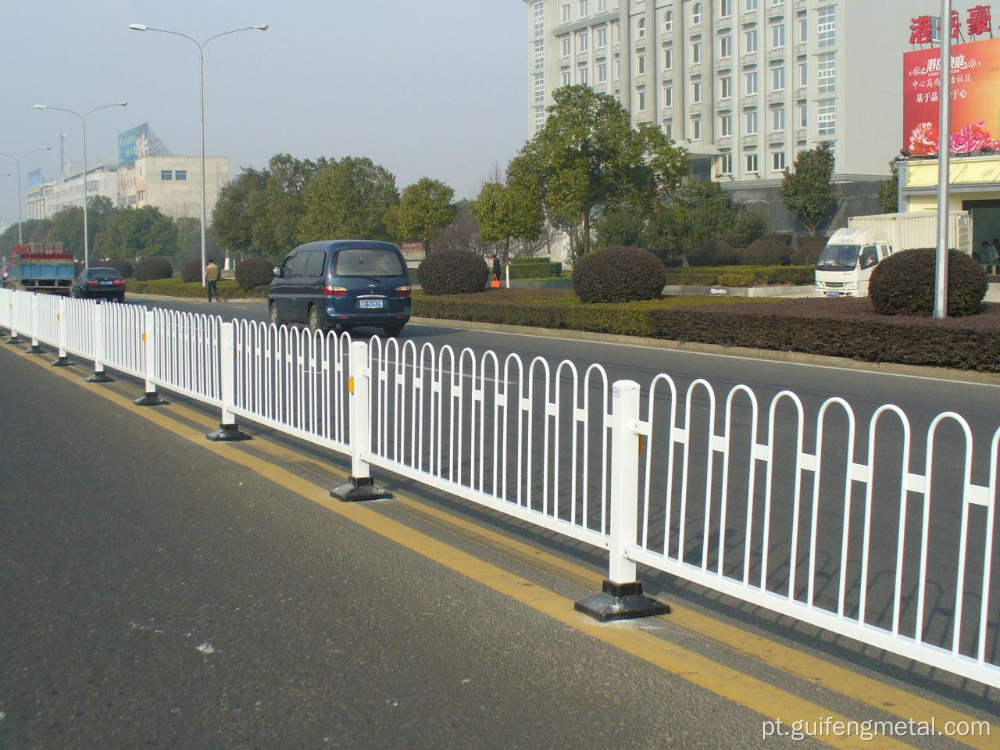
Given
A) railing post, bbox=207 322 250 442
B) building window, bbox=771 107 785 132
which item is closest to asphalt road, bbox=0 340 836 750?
railing post, bbox=207 322 250 442

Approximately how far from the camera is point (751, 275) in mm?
39844

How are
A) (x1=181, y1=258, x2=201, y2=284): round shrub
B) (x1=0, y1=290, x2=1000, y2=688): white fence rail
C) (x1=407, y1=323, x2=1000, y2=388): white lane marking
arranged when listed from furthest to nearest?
(x1=181, y1=258, x2=201, y2=284): round shrub, (x1=407, y1=323, x2=1000, y2=388): white lane marking, (x1=0, y1=290, x2=1000, y2=688): white fence rail

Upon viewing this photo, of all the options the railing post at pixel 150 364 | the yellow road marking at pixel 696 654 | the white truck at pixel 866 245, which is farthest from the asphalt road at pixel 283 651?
the white truck at pixel 866 245

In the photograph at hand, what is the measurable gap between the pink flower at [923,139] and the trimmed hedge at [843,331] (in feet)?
75.6

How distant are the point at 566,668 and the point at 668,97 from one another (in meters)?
72.3

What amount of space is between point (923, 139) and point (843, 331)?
2737 centimetres

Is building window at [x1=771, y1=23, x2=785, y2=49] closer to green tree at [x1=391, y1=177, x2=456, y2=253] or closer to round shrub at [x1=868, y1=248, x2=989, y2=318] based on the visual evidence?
green tree at [x1=391, y1=177, x2=456, y2=253]

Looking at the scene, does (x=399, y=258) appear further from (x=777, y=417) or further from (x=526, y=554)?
(x=526, y=554)

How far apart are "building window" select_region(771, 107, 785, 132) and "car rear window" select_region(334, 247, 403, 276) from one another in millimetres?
49516

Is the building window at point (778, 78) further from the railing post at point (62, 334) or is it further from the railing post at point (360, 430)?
the railing post at point (360, 430)

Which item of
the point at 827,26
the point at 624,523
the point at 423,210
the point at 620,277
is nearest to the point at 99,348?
the point at 624,523

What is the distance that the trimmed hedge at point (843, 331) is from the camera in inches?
604

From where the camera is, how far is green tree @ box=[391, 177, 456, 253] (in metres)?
57.1

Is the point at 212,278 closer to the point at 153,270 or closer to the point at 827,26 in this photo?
the point at 153,270
